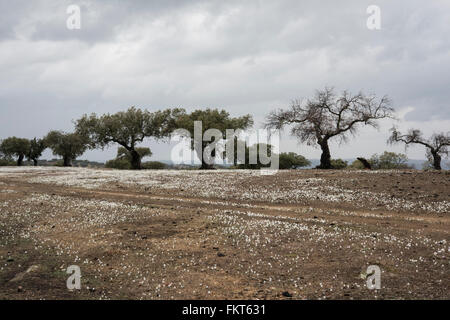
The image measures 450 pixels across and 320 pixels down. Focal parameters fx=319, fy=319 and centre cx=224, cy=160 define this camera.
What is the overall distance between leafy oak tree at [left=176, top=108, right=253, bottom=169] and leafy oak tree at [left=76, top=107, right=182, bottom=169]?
5.37 meters

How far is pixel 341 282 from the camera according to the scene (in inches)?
394

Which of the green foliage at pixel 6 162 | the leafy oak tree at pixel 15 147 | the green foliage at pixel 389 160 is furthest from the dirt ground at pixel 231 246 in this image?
the green foliage at pixel 6 162

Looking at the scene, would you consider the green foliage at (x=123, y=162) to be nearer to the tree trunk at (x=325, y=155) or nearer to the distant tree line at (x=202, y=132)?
the distant tree line at (x=202, y=132)

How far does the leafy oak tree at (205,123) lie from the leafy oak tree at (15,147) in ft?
196

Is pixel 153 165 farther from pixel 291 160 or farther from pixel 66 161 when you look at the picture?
pixel 291 160

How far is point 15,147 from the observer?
→ 102 meters

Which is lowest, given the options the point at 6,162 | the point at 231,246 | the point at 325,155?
the point at 231,246

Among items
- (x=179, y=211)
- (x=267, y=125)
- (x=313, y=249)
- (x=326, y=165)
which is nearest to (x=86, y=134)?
(x=267, y=125)

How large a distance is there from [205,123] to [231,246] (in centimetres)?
5878

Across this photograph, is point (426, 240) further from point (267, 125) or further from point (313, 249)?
point (267, 125)

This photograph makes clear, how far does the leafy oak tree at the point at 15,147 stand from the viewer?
101938 millimetres

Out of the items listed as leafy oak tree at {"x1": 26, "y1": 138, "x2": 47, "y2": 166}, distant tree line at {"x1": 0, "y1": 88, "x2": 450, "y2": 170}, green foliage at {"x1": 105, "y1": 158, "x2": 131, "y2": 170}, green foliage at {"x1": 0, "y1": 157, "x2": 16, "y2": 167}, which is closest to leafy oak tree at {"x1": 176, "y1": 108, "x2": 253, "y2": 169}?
distant tree line at {"x1": 0, "y1": 88, "x2": 450, "y2": 170}

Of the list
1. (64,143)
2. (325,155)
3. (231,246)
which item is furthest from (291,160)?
(231,246)
